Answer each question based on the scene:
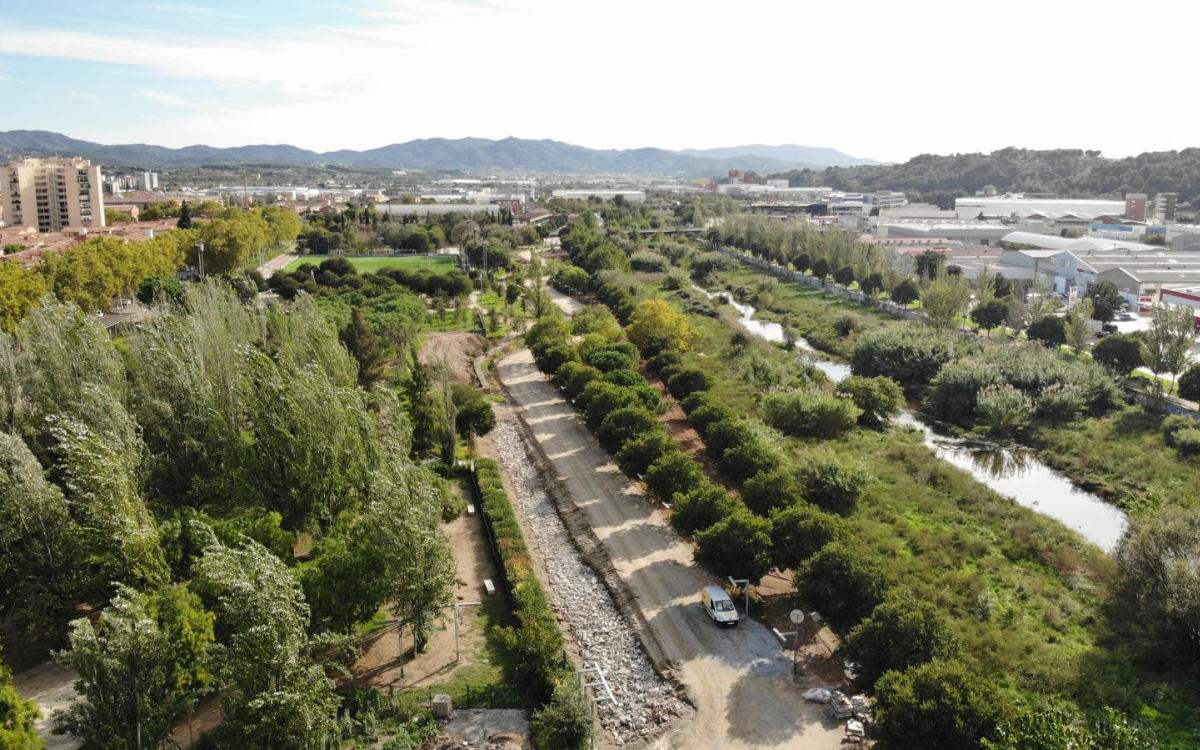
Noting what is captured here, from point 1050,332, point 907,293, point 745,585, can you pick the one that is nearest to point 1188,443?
point 1050,332

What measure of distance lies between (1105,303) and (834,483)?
29136 mm

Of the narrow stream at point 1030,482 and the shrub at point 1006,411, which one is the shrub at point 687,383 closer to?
the narrow stream at point 1030,482

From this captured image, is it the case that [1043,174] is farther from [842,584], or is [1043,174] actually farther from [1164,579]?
[842,584]

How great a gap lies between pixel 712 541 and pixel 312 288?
38.6 m

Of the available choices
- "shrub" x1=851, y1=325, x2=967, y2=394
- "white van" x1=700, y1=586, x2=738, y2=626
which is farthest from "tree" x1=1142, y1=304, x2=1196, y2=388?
"white van" x1=700, y1=586, x2=738, y2=626

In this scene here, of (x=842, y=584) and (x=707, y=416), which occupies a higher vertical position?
(x=707, y=416)

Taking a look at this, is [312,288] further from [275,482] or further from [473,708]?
[473,708]

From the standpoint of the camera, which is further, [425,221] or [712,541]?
[425,221]

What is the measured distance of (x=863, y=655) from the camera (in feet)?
44.3

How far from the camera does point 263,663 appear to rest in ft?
36.0

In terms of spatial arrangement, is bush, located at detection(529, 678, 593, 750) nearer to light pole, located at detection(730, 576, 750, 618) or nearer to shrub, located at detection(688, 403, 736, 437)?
light pole, located at detection(730, 576, 750, 618)

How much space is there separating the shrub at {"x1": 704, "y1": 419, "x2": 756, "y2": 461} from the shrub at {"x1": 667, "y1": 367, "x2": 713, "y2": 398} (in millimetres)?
5446

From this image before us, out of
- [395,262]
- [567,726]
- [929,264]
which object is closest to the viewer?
[567,726]

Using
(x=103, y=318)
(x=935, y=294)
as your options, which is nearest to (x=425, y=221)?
(x=103, y=318)
